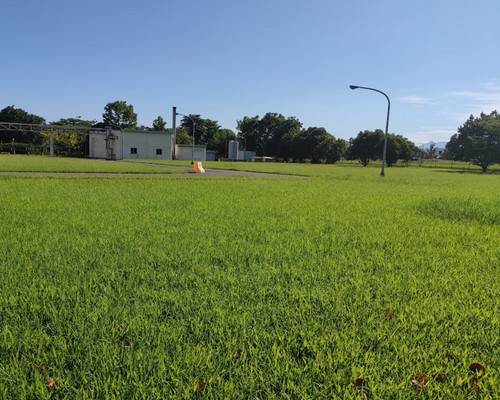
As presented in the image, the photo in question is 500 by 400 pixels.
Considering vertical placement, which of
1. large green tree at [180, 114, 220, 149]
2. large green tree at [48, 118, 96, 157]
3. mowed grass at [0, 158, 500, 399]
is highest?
large green tree at [180, 114, 220, 149]

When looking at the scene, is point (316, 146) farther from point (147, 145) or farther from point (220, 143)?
point (147, 145)

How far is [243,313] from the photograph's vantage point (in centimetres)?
278

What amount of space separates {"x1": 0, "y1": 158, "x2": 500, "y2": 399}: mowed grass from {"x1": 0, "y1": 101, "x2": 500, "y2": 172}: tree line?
55.7 metres

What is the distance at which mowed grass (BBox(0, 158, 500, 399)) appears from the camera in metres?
2.00

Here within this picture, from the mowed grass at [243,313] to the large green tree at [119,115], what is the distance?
9383 cm

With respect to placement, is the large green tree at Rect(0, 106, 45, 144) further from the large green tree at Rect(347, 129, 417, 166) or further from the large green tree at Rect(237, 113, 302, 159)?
the large green tree at Rect(347, 129, 417, 166)

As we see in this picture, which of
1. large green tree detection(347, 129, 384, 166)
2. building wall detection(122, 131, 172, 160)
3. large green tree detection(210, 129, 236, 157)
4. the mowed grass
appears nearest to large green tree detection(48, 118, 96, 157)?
building wall detection(122, 131, 172, 160)

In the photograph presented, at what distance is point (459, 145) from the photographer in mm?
61750

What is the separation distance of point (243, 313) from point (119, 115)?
3867 inches

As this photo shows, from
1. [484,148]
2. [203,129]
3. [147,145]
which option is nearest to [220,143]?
Result: [203,129]

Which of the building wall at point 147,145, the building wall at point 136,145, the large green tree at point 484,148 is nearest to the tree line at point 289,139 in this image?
the large green tree at point 484,148

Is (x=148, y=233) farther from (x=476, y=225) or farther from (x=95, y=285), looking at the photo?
(x=476, y=225)

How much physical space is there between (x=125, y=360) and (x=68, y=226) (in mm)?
4141

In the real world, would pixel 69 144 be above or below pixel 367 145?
below
